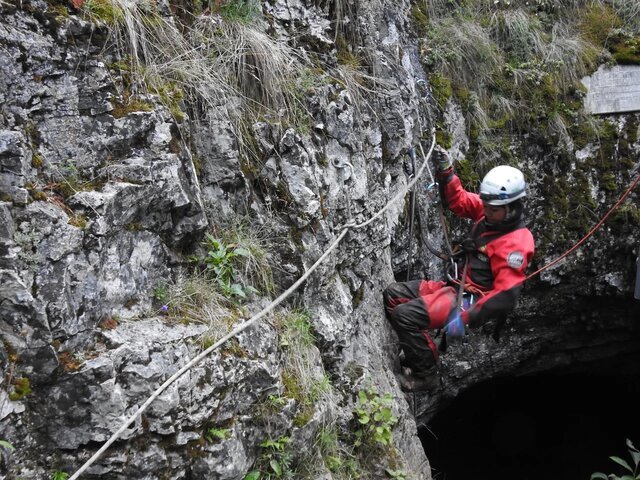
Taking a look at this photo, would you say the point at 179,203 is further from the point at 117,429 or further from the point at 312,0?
the point at 312,0

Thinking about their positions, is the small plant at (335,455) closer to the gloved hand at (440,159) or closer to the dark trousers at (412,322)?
the dark trousers at (412,322)

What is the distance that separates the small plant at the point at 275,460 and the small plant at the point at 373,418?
2.18 feet

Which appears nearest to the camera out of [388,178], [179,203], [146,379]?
[146,379]

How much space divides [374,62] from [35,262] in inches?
128

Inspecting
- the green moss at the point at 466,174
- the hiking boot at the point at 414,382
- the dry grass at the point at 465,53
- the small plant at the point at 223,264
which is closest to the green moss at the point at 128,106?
the small plant at the point at 223,264

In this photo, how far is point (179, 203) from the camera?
11.0 feet

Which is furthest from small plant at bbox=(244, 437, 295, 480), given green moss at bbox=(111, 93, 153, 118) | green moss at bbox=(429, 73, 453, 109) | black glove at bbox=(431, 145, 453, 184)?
green moss at bbox=(429, 73, 453, 109)

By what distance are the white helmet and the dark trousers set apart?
781 mm

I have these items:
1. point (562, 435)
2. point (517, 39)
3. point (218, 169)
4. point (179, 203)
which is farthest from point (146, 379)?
point (562, 435)

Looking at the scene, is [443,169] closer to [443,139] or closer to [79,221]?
[443,139]

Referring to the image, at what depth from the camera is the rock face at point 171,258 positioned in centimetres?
272

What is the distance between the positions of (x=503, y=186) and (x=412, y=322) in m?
1.16

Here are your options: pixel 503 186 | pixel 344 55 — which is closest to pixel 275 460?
pixel 503 186

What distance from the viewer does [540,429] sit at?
9.34m
